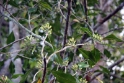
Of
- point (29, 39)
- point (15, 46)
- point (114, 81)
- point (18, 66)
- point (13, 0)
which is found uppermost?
point (13, 0)

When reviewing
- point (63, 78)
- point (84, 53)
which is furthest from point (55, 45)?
point (63, 78)

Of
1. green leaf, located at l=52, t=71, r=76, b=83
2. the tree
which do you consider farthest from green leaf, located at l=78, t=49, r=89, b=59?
green leaf, located at l=52, t=71, r=76, b=83

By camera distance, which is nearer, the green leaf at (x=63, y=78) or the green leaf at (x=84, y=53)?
the green leaf at (x=63, y=78)

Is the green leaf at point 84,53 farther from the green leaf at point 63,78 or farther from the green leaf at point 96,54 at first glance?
the green leaf at point 63,78

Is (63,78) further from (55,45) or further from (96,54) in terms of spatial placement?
(55,45)

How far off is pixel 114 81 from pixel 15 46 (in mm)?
1018

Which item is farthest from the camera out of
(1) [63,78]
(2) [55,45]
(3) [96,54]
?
(2) [55,45]

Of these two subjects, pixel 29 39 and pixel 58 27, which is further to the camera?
pixel 58 27

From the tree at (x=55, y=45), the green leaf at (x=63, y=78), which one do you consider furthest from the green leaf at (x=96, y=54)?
the green leaf at (x=63, y=78)

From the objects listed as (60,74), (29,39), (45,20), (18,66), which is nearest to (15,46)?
(18,66)

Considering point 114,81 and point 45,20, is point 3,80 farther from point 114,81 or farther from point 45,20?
point 114,81

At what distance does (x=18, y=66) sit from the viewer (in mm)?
1785

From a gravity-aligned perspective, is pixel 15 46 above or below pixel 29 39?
below

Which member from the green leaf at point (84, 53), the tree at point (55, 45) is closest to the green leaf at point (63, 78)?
the tree at point (55, 45)
